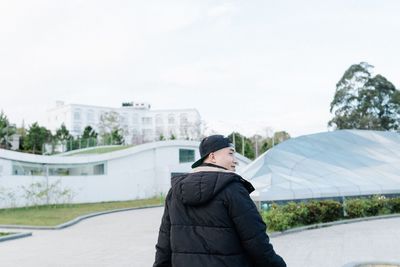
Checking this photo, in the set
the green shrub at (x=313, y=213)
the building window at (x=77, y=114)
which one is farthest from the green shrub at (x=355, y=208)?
the building window at (x=77, y=114)

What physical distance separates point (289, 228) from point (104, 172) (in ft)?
63.2

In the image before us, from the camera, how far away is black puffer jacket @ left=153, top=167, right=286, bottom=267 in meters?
2.40

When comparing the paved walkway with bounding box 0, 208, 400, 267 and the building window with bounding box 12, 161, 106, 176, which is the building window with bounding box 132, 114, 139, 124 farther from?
the paved walkway with bounding box 0, 208, 400, 267

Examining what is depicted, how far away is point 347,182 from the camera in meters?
15.4

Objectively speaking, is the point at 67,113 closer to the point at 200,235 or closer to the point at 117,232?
the point at 117,232

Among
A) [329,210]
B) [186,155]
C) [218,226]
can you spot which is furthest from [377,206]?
[186,155]

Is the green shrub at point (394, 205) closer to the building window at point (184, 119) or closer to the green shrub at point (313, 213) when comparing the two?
the green shrub at point (313, 213)

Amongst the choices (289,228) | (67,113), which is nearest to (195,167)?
(289,228)

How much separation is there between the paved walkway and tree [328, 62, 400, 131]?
1179 inches

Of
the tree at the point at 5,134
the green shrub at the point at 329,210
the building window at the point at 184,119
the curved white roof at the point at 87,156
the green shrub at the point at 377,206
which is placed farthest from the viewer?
the building window at the point at 184,119

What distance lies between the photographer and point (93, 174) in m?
28.0

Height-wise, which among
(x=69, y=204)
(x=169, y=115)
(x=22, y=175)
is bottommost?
(x=69, y=204)

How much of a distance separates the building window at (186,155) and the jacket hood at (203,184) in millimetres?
31501

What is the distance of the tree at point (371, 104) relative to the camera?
41.5 m
